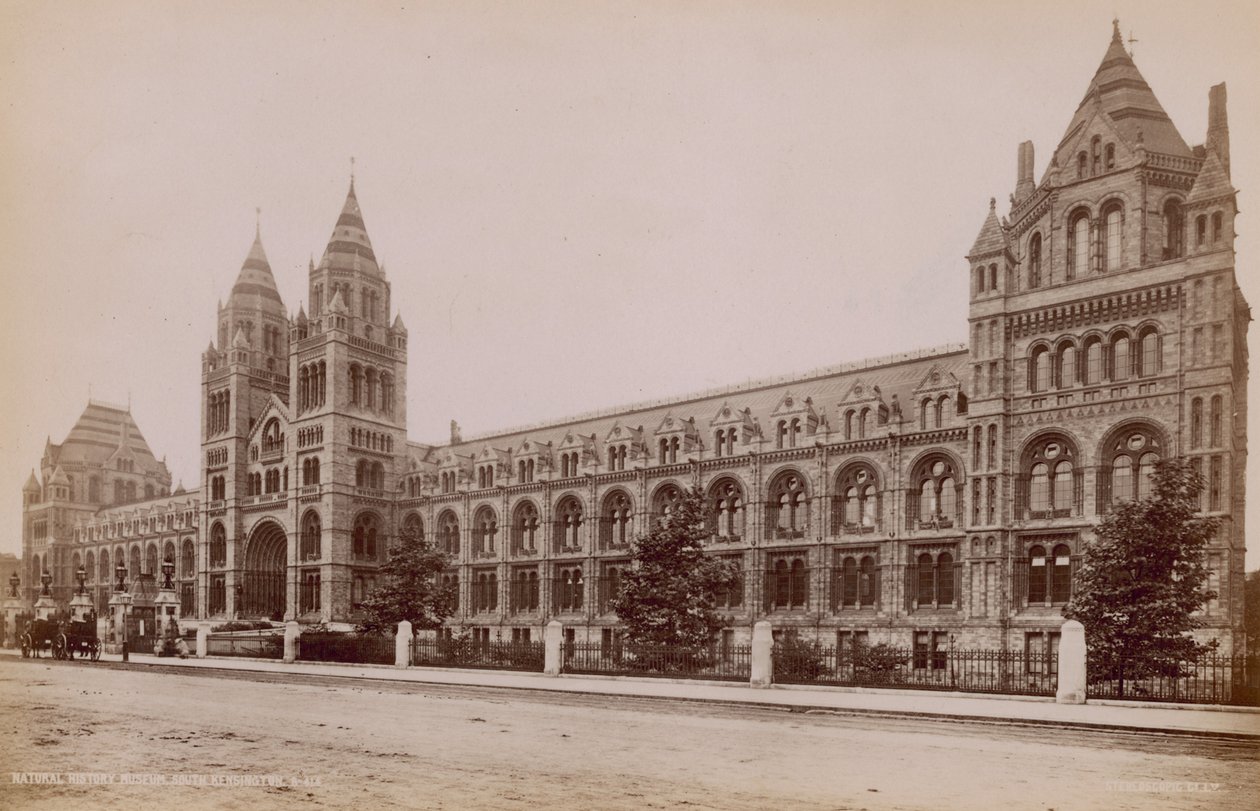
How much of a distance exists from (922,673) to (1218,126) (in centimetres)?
2148

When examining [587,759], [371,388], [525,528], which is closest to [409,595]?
[525,528]

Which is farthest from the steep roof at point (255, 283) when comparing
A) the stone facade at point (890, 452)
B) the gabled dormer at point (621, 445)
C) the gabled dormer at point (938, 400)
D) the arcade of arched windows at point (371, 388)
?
the gabled dormer at point (938, 400)

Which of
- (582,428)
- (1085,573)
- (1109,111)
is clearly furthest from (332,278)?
(1085,573)

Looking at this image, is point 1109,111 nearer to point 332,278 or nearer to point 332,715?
point 332,715

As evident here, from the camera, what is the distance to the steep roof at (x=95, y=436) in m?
83.4

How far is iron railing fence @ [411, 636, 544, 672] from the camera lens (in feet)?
109

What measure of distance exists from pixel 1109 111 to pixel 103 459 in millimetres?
87390

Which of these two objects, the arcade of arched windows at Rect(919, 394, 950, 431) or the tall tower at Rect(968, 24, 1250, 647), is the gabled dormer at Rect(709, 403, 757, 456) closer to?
the arcade of arched windows at Rect(919, 394, 950, 431)

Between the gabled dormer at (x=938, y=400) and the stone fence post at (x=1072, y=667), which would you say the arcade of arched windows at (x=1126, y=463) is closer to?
the gabled dormer at (x=938, y=400)

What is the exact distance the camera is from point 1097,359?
34.2m

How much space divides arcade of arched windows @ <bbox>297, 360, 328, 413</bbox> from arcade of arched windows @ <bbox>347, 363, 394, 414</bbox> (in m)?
1.73

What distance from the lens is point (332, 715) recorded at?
1903 cm

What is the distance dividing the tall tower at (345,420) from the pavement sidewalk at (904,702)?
89.4 feet

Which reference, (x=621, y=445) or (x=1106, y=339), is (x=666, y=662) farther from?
(x=621, y=445)
